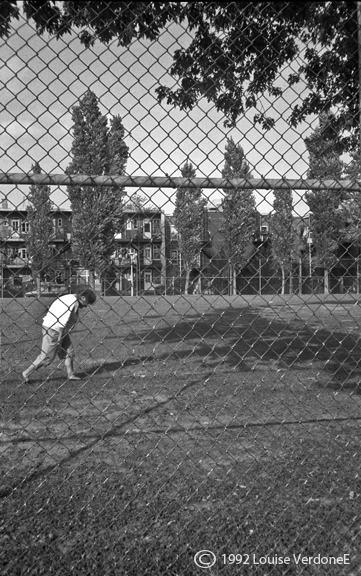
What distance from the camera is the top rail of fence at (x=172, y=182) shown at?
2.34 metres

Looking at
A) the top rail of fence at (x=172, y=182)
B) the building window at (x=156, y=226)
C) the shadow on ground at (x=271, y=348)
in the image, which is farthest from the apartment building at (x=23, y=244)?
the shadow on ground at (x=271, y=348)

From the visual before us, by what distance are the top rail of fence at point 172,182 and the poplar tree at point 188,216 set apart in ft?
0.52

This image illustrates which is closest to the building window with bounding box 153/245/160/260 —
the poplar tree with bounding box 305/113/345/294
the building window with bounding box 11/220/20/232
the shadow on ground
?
the building window with bounding box 11/220/20/232

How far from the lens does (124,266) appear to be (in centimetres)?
264

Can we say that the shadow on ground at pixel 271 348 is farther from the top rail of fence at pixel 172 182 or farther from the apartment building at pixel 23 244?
the apartment building at pixel 23 244

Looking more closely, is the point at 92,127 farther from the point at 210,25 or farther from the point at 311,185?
the point at 311,185

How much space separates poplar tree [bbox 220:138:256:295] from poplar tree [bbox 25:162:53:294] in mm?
1009

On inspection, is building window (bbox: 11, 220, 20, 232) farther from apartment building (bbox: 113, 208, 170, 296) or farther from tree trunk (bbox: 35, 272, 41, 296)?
apartment building (bbox: 113, 208, 170, 296)

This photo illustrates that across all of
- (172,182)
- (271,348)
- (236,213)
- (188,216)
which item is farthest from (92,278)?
(271,348)

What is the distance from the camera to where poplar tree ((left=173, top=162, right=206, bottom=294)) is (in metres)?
2.79

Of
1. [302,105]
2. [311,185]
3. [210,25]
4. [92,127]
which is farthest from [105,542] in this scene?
[302,105]

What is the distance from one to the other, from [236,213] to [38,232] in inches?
57.1

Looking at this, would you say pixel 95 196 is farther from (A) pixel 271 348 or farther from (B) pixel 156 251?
(A) pixel 271 348

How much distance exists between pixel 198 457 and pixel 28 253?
7.45ft
